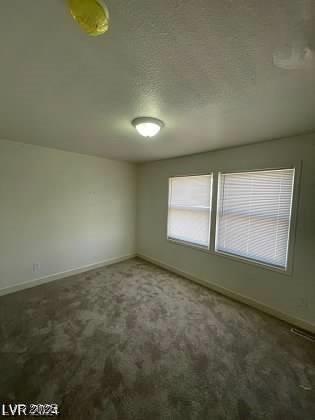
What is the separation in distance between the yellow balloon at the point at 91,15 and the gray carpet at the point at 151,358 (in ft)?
7.63

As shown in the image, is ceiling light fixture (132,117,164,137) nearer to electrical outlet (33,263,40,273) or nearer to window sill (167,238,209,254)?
window sill (167,238,209,254)

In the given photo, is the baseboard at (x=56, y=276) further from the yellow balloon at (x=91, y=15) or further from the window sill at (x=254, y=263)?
the yellow balloon at (x=91, y=15)

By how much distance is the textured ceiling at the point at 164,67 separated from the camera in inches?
31.8

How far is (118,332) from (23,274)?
199 centimetres

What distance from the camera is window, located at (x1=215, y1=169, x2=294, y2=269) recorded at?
7.84 feet

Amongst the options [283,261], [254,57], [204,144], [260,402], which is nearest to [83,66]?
[254,57]

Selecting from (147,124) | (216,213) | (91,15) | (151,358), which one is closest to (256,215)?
(216,213)

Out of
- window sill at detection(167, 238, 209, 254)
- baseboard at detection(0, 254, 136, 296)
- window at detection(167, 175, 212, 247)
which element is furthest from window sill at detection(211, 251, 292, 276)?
baseboard at detection(0, 254, 136, 296)

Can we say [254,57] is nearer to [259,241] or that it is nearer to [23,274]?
[259,241]

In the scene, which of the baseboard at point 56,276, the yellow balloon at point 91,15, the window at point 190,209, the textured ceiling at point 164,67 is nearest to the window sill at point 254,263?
the window at point 190,209

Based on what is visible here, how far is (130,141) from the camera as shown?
265 centimetres

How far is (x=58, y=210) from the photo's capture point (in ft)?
10.8

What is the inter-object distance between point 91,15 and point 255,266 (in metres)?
2.99

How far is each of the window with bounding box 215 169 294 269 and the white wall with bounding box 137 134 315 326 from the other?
0.13 metres
